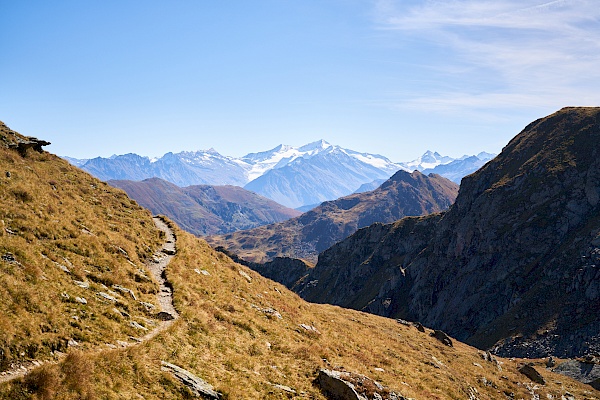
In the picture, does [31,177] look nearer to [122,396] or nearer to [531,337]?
[122,396]

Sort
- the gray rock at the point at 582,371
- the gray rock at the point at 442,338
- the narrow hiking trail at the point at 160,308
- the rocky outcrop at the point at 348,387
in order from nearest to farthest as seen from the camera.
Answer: the narrow hiking trail at the point at 160,308, the rocky outcrop at the point at 348,387, the gray rock at the point at 582,371, the gray rock at the point at 442,338

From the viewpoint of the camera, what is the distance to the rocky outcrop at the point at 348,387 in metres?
20.9

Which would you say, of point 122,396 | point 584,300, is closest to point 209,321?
point 122,396

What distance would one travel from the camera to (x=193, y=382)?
16.4m

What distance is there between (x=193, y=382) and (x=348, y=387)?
880 centimetres

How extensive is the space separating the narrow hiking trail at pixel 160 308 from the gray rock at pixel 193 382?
7.48ft

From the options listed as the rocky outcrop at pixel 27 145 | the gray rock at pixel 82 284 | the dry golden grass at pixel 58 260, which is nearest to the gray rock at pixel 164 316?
the dry golden grass at pixel 58 260

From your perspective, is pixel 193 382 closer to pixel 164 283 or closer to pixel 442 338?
pixel 164 283

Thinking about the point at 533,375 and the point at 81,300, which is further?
the point at 533,375

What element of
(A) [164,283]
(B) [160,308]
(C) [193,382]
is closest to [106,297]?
(B) [160,308]

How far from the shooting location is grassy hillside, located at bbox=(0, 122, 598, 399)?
14719 millimetres

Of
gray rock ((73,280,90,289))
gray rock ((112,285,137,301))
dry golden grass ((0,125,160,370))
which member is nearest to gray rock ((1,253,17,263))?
dry golden grass ((0,125,160,370))

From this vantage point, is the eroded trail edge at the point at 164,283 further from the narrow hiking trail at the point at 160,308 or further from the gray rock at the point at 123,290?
the gray rock at the point at 123,290

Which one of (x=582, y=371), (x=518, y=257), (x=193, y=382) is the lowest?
(x=582, y=371)
